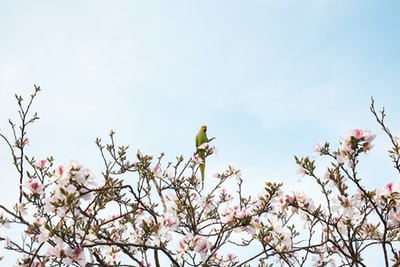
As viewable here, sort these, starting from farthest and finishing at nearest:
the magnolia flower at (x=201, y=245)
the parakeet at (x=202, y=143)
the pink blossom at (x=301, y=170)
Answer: the parakeet at (x=202, y=143) → the pink blossom at (x=301, y=170) → the magnolia flower at (x=201, y=245)

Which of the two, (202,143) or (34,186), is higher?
(202,143)

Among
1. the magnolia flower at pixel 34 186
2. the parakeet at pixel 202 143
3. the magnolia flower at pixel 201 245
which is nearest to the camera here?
the magnolia flower at pixel 34 186

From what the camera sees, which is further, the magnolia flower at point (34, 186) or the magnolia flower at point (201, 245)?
the magnolia flower at point (201, 245)

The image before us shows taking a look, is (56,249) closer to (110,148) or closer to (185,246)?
(185,246)

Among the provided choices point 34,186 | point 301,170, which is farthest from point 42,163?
point 301,170

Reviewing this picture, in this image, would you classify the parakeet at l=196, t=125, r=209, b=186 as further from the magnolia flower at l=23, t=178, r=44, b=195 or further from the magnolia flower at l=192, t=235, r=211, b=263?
the magnolia flower at l=23, t=178, r=44, b=195

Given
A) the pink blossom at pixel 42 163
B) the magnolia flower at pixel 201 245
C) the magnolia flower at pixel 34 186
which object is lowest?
the magnolia flower at pixel 201 245

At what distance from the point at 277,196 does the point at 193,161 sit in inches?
41.2

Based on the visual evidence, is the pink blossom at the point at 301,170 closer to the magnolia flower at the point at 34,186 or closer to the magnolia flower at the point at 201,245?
the magnolia flower at the point at 201,245

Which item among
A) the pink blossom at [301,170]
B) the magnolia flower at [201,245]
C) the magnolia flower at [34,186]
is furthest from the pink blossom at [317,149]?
the magnolia flower at [34,186]

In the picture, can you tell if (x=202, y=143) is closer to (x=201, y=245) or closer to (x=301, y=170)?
(x=301, y=170)

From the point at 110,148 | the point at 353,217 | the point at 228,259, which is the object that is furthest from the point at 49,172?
the point at 353,217

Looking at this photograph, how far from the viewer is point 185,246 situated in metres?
2.99

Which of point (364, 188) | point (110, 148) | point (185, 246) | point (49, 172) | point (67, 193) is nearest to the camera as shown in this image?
point (67, 193)
